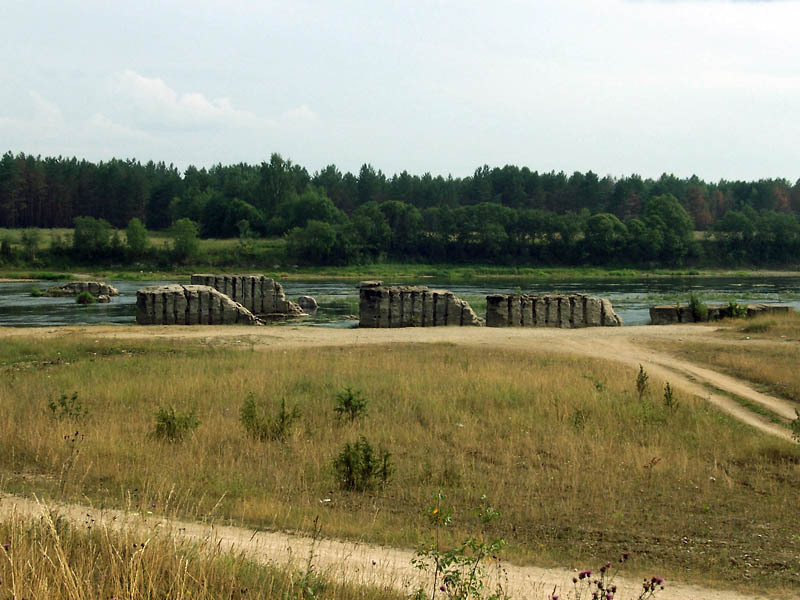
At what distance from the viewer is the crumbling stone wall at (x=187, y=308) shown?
34156mm

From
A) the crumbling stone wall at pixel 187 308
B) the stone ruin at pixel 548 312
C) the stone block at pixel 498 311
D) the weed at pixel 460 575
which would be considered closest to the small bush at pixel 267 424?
the weed at pixel 460 575

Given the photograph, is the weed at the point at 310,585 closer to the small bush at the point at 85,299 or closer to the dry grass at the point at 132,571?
the dry grass at the point at 132,571

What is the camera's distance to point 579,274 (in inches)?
3725

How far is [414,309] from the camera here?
33.9m

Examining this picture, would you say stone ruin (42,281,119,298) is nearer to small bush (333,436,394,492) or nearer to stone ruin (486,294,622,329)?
stone ruin (486,294,622,329)

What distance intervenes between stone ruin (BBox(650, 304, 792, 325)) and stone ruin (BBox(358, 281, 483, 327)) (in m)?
8.59

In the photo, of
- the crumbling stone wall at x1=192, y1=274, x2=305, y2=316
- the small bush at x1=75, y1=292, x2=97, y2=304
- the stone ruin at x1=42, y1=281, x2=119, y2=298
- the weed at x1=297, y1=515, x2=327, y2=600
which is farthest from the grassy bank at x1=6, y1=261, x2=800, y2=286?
the weed at x1=297, y1=515, x2=327, y2=600

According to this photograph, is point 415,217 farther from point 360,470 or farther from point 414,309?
point 360,470

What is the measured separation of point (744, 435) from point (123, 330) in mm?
23520

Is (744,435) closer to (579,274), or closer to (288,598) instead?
(288,598)

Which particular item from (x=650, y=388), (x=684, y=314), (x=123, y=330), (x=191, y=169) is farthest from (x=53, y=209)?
(x=650, y=388)

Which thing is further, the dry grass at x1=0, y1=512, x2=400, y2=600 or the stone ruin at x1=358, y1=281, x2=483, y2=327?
the stone ruin at x1=358, y1=281, x2=483, y2=327

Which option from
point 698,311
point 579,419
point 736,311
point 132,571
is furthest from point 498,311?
point 132,571

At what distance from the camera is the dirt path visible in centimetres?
661
